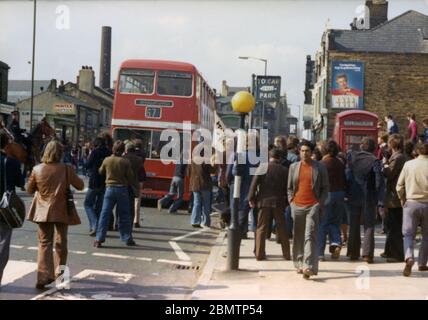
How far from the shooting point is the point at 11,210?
6957 millimetres

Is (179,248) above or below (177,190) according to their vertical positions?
below

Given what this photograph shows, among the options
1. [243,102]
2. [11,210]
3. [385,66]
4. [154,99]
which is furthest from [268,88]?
[11,210]

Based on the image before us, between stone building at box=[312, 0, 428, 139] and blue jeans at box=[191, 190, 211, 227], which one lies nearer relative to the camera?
blue jeans at box=[191, 190, 211, 227]

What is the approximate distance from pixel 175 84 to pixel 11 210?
35.8ft

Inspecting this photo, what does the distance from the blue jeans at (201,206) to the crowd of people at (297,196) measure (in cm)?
157

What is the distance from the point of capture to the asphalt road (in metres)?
7.34

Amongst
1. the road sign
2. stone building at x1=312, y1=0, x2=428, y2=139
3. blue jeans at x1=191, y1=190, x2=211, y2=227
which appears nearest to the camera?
blue jeans at x1=191, y1=190, x2=211, y2=227

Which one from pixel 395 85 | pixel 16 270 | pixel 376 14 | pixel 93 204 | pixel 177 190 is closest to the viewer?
pixel 16 270

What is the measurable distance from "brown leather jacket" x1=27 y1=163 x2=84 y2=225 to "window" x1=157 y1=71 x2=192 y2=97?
9.99 meters

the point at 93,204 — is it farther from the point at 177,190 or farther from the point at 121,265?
the point at 177,190

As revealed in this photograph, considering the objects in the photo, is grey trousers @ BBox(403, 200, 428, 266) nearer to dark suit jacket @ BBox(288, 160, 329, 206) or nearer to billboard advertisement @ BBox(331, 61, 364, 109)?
dark suit jacket @ BBox(288, 160, 329, 206)

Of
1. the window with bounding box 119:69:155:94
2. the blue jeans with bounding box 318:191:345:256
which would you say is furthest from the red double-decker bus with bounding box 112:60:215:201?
the blue jeans with bounding box 318:191:345:256

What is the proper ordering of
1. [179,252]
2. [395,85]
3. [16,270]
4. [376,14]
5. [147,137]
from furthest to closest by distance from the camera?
[376,14]
[395,85]
[147,137]
[179,252]
[16,270]

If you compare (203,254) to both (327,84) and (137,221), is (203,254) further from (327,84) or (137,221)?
(327,84)
